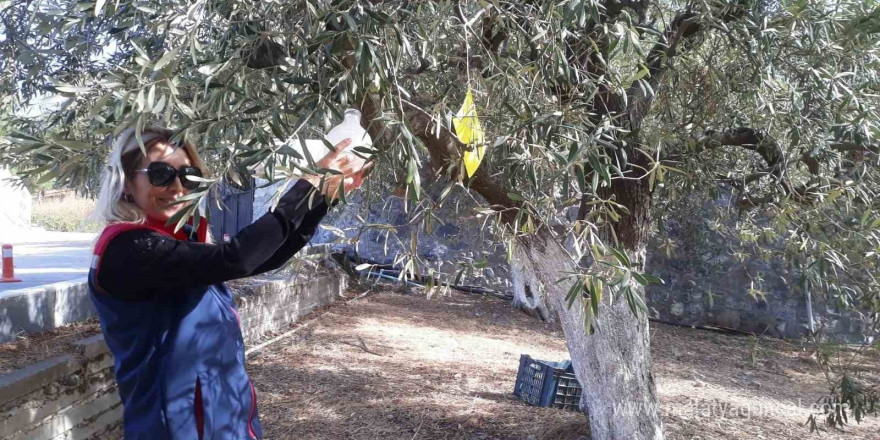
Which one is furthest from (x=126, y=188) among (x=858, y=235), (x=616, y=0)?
(x=858, y=235)

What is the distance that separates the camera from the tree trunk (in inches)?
145

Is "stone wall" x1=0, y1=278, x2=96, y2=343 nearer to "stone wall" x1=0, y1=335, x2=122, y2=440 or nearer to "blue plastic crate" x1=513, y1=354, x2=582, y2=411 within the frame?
"stone wall" x1=0, y1=335, x2=122, y2=440

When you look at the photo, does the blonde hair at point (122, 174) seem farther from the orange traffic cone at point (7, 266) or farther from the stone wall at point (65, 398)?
the orange traffic cone at point (7, 266)

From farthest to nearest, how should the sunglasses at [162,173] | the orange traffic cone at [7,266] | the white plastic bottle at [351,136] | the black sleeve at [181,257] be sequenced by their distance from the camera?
the orange traffic cone at [7,266], the white plastic bottle at [351,136], the sunglasses at [162,173], the black sleeve at [181,257]

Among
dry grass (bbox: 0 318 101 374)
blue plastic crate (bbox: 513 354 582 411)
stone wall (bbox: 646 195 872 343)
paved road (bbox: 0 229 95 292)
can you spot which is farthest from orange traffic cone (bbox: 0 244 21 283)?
stone wall (bbox: 646 195 872 343)

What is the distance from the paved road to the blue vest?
4.21 metres

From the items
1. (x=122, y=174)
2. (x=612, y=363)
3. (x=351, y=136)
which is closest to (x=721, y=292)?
(x=612, y=363)

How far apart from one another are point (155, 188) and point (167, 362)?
1.44ft

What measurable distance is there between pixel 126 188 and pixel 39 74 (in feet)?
9.29

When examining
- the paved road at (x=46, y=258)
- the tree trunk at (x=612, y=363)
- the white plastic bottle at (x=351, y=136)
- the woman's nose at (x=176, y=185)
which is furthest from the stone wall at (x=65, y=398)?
the tree trunk at (x=612, y=363)

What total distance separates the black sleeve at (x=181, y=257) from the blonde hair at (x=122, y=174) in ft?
0.32

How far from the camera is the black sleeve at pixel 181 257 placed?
1628mm

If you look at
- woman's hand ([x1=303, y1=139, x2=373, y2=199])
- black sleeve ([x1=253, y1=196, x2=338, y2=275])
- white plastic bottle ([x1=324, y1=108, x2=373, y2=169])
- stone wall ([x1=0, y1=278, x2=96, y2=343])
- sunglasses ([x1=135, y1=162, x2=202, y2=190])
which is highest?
white plastic bottle ([x1=324, y1=108, x2=373, y2=169])

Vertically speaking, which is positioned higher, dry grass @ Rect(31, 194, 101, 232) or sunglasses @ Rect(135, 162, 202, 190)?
sunglasses @ Rect(135, 162, 202, 190)
